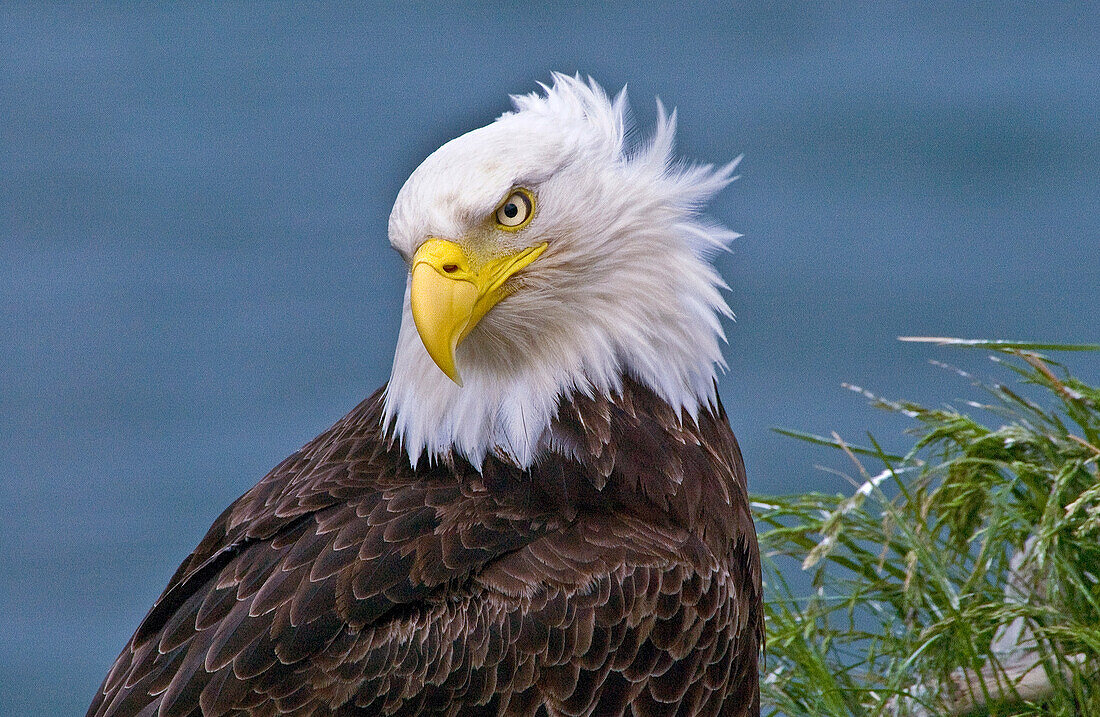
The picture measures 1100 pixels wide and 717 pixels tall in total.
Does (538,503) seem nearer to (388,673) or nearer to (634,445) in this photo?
(634,445)

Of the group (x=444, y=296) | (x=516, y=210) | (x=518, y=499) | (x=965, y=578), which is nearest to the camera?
(x=444, y=296)

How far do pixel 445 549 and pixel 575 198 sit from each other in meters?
0.70

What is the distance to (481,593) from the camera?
113 inches

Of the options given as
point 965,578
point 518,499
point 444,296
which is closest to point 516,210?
point 444,296

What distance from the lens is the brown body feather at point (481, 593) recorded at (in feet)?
9.32

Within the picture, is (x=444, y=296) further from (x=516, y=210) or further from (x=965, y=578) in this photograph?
(x=965, y=578)

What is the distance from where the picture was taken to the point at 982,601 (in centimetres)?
362

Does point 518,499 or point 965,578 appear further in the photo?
point 965,578

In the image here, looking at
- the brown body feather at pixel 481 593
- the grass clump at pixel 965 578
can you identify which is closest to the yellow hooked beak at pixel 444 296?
the brown body feather at pixel 481 593

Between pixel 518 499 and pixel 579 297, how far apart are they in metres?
0.41

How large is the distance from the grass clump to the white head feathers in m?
0.84

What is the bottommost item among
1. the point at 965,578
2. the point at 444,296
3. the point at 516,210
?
the point at 965,578

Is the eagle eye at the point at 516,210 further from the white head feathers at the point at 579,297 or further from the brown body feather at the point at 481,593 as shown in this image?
the brown body feather at the point at 481,593

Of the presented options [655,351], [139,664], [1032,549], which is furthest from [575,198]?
[1032,549]
